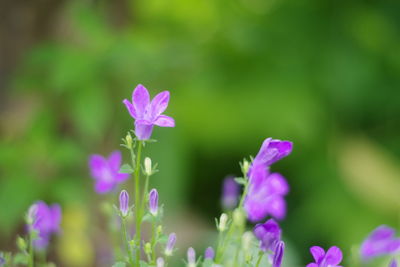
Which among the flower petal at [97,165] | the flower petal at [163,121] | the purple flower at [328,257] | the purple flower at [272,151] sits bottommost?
the purple flower at [328,257]

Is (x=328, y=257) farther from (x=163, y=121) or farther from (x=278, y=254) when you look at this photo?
(x=163, y=121)

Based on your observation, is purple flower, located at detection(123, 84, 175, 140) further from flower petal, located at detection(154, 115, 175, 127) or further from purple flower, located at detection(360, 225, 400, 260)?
A: purple flower, located at detection(360, 225, 400, 260)

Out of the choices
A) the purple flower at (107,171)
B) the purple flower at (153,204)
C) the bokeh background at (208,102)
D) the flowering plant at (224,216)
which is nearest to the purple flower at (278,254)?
the flowering plant at (224,216)

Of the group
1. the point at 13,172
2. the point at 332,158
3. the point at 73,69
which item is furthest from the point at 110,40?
the point at 332,158

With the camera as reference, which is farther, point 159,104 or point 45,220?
point 45,220

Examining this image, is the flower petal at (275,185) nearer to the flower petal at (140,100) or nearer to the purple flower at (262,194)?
the purple flower at (262,194)

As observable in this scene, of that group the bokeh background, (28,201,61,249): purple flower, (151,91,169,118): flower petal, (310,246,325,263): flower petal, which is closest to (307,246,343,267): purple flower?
(310,246,325,263): flower petal

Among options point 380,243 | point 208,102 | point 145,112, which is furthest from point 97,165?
point 208,102
